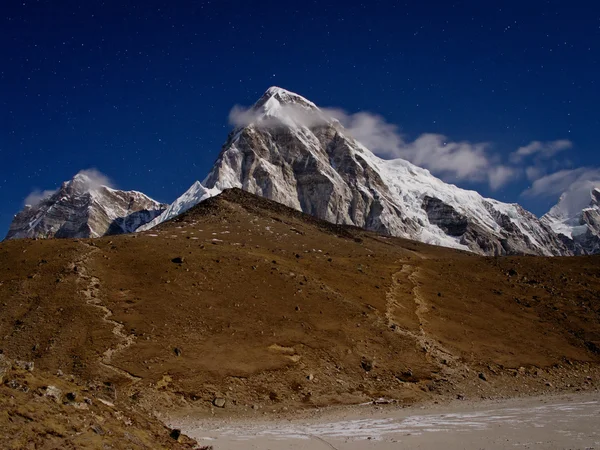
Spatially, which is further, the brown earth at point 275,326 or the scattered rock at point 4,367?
the brown earth at point 275,326

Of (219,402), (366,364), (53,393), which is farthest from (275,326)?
(53,393)

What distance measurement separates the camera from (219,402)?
31828 millimetres

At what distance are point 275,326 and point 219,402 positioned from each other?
10.2 m

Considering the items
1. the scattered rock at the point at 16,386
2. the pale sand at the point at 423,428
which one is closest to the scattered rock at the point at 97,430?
the scattered rock at the point at 16,386

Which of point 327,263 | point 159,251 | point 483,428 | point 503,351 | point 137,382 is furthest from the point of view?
point 327,263

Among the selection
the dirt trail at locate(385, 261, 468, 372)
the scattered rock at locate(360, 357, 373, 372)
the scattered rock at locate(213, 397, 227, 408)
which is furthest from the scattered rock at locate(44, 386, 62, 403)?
the dirt trail at locate(385, 261, 468, 372)

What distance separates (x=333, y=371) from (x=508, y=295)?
3047cm

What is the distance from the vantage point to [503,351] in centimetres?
4494

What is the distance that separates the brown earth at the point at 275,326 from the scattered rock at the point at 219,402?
0.30 meters

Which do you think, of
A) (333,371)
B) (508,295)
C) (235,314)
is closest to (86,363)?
(235,314)

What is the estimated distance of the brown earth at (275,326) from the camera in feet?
112

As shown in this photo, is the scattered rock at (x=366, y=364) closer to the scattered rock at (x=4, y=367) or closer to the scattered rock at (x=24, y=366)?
the scattered rock at (x=24, y=366)

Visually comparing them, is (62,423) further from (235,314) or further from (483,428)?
(235,314)

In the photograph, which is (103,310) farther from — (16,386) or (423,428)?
(423,428)
